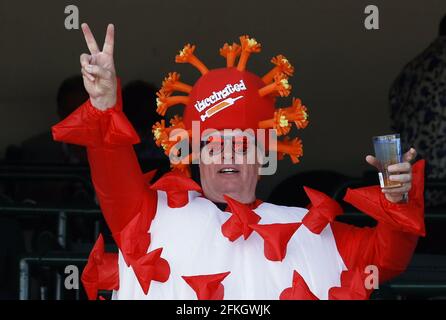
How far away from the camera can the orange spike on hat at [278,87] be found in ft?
11.2

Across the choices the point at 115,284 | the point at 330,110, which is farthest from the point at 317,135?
the point at 115,284

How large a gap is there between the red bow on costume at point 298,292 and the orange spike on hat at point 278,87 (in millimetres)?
578

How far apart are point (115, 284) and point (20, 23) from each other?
3707 millimetres

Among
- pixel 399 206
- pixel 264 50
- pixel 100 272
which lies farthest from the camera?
pixel 264 50

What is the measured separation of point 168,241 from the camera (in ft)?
10.8

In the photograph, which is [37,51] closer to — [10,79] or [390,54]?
[10,79]

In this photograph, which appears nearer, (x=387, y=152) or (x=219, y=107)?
(x=387, y=152)

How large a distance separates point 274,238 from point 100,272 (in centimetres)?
58

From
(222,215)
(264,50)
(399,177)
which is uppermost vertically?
(264,50)

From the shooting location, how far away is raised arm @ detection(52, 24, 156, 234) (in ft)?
10.3

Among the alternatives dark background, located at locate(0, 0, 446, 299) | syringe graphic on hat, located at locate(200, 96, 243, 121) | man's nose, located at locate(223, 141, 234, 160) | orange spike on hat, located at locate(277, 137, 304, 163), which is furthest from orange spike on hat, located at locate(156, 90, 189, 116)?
dark background, located at locate(0, 0, 446, 299)

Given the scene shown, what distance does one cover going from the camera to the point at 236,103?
11.3ft

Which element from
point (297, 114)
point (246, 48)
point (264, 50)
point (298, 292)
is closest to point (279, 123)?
point (297, 114)

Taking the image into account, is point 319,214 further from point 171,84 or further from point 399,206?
point 171,84
